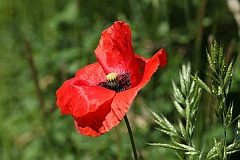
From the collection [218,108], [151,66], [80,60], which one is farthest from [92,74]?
[80,60]

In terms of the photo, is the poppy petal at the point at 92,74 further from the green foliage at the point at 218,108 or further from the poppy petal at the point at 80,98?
the green foliage at the point at 218,108

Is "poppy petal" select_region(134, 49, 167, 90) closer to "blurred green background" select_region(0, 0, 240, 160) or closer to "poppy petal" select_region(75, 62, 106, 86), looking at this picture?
"poppy petal" select_region(75, 62, 106, 86)

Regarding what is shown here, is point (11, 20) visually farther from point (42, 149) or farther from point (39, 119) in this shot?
point (42, 149)

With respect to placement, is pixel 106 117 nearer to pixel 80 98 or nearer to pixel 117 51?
pixel 80 98

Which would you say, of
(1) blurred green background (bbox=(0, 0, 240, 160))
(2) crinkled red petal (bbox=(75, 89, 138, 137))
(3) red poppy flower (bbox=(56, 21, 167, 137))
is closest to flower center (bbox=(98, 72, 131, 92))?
(3) red poppy flower (bbox=(56, 21, 167, 137))

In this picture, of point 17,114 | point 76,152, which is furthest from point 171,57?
point 17,114

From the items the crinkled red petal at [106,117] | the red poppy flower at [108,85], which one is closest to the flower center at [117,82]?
the red poppy flower at [108,85]
